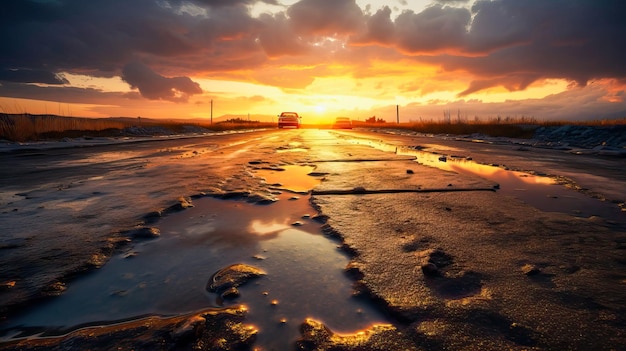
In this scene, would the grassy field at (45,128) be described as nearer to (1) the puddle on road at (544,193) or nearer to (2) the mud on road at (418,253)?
(2) the mud on road at (418,253)

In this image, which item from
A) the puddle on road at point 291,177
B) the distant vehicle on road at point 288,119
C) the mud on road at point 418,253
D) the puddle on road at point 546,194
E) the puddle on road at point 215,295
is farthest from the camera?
the distant vehicle on road at point 288,119

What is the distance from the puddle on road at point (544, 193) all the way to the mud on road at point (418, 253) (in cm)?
12

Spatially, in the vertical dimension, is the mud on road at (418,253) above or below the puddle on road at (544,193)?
below

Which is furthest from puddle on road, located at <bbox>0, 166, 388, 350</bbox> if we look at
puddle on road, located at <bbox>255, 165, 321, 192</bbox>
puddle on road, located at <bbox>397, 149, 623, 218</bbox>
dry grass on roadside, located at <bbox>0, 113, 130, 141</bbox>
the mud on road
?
dry grass on roadside, located at <bbox>0, 113, 130, 141</bbox>

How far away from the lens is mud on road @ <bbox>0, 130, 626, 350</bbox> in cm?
114

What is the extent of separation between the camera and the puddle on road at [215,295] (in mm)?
1249

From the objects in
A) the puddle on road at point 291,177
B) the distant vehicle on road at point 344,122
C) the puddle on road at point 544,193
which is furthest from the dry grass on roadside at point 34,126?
the distant vehicle on road at point 344,122

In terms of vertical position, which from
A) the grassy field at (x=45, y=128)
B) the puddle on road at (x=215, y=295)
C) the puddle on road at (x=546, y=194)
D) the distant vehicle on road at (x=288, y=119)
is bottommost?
the puddle on road at (x=215, y=295)

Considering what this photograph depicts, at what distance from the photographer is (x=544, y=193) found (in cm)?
351

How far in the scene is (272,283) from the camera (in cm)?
153

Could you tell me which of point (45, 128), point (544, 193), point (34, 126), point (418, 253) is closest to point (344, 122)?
point (45, 128)

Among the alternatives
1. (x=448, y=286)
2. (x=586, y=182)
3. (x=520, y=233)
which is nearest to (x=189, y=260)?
(x=448, y=286)

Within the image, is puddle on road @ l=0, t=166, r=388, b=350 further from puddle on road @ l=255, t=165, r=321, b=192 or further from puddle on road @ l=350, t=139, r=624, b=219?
puddle on road @ l=350, t=139, r=624, b=219

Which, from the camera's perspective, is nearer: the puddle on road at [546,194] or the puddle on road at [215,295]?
the puddle on road at [215,295]
